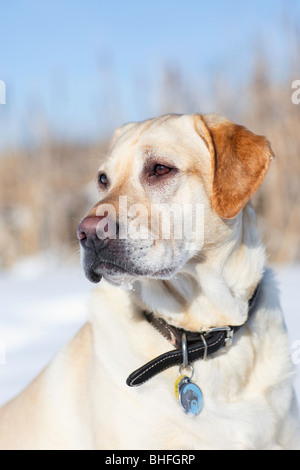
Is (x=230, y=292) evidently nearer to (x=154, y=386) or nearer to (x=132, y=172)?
(x=154, y=386)

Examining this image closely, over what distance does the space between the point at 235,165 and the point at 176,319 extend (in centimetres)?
66

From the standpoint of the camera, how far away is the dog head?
2.02m

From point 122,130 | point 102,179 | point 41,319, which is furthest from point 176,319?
point 41,319

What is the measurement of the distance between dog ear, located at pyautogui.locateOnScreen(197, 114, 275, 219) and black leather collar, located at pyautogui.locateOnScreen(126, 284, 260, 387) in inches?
17.0

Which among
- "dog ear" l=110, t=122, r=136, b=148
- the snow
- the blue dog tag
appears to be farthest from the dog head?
the snow

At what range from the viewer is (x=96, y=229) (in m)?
1.96

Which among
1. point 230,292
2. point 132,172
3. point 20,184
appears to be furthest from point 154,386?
point 20,184

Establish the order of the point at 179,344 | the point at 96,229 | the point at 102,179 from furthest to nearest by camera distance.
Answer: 1. the point at 102,179
2. the point at 179,344
3. the point at 96,229

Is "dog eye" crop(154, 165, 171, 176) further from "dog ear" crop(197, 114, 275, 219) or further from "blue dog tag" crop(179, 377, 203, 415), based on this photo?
"blue dog tag" crop(179, 377, 203, 415)

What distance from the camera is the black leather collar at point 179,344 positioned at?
205cm

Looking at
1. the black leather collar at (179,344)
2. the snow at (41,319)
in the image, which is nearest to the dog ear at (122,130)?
the black leather collar at (179,344)

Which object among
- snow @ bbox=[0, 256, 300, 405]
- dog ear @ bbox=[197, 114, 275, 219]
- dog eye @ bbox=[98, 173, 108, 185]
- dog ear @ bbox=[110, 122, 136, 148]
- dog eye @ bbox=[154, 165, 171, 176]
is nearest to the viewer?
dog ear @ bbox=[197, 114, 275, 219]

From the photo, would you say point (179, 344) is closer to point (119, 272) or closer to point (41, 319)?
point (119, 272)

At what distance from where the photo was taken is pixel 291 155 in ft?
23.5
